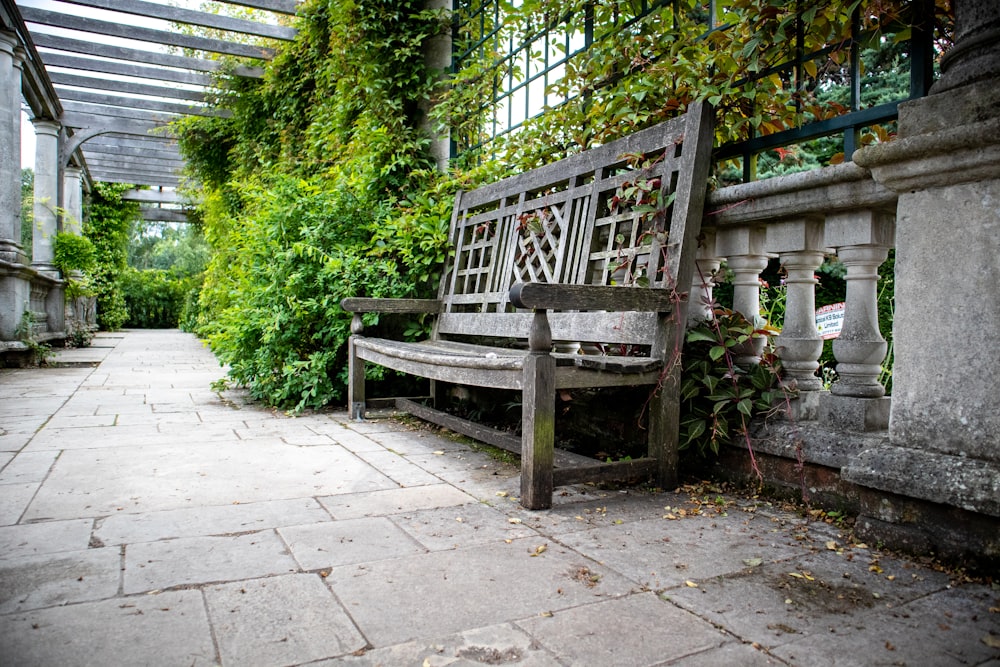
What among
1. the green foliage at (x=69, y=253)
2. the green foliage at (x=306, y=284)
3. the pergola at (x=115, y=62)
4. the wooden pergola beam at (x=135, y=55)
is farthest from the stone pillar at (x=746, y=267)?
the green foliage at (x=69, y=253)

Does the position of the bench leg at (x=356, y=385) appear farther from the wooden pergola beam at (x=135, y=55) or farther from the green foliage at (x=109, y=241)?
the green foliage at (x=109, y=241)

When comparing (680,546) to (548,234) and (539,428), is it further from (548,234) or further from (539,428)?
(548,234)

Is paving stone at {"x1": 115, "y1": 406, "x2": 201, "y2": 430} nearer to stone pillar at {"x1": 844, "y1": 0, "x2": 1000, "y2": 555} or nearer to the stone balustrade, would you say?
the stone balustrade

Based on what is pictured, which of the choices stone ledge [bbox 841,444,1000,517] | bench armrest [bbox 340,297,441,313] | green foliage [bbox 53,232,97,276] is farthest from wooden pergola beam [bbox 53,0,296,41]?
stone ledge [bbox 841,444,1000,517]

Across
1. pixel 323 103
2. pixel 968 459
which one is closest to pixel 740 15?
pixel 968 459

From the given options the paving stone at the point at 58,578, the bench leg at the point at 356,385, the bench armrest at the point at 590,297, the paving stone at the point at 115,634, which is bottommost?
the paving stone at the point at 58,578

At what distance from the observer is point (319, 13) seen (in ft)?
22.3

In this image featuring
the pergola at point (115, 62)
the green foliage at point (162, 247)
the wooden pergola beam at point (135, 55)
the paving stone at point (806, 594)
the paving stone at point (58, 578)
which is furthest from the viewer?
the green foliage at point (162, 247)

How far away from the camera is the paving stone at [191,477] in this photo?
7.76ft

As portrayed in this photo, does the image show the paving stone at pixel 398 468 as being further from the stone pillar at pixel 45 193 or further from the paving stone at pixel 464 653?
the stone pillar at pixel 45 193

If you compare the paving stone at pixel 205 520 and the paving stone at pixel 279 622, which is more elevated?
the paving stone at pixel 279 622

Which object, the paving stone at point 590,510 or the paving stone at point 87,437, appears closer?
the paving stone at point 590,510

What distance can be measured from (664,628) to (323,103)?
252 inches

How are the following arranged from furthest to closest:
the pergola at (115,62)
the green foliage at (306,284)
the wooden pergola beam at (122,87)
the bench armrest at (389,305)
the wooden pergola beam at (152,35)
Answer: the wooden pergola beam at (122,87) → the wooden pergola beam at (152,35) → the pergola at (115,62) → the green foliage at (306,284) → the bench armrest at (389,305)
